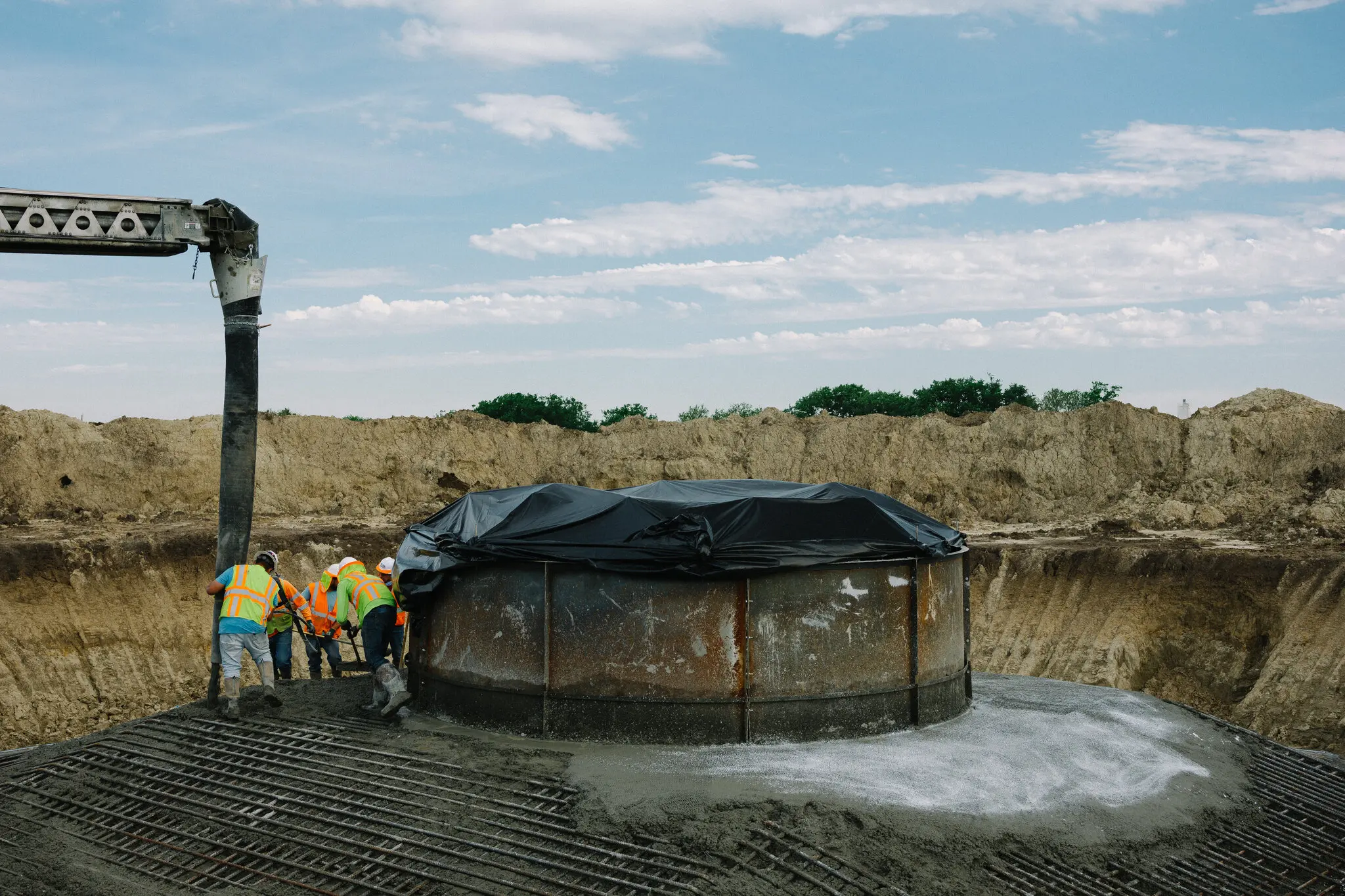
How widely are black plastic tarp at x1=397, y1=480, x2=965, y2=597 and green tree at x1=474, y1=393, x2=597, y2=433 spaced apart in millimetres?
34817

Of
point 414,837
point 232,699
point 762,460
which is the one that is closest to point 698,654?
point 414,837

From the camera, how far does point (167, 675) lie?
22.5m

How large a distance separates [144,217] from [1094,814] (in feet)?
38.1

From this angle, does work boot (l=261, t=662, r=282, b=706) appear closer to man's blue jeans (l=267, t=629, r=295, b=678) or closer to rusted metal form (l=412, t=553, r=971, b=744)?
rusted metal form (l=412, t=553, r=971, b=744)

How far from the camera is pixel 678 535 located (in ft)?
33.6

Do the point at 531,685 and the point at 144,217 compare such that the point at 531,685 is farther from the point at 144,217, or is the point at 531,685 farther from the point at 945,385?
the point at 945,385

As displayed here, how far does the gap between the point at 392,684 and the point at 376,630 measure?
93cm

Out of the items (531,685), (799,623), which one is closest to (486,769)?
(531,685)

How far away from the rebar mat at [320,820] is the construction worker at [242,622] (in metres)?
0.54

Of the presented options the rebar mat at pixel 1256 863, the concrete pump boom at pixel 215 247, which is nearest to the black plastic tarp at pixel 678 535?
the concrete pump boom at pixel 215 247

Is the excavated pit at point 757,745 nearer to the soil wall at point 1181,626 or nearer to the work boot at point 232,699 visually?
the soil wall at point 1181,626

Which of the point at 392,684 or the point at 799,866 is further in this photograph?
the point at 392,684

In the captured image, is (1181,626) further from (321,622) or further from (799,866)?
(799,866)

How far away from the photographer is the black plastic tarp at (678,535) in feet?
33.3
